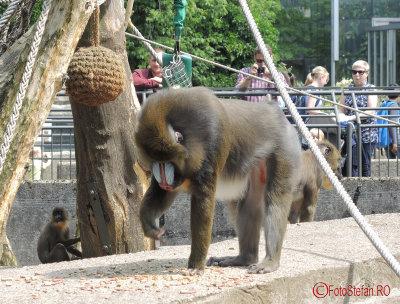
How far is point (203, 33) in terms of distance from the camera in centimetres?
2408

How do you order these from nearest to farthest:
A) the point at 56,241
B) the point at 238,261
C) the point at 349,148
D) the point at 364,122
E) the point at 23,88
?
1. the point at 23,88
2. the point at 238,261
3. the point at 56,241
4. the point at 349,148
5. the point at 364,122

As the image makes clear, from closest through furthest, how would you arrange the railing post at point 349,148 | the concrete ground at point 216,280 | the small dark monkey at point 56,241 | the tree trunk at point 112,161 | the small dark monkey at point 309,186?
the concrete ground at point 216,280
the tree trunk at point 112,161
the small dark monkey at point 56,241
the small dark monkey at point 309,186
the railing post at point 349,148

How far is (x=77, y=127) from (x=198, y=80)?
50.2 feet

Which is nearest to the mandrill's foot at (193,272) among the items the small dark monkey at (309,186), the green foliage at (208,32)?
the small dark monkey at (309,186)

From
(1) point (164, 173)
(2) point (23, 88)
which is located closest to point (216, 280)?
(1) point (164, 173)

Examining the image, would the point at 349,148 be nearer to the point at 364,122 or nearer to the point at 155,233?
the point at 364,122

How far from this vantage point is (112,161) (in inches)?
300

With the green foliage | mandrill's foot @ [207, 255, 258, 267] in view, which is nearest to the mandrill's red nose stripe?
mandrill's foot @ [207, 255, 258, 267]

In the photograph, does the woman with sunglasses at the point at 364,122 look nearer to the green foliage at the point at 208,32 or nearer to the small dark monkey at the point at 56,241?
the small dark monkey at the point at 56,241

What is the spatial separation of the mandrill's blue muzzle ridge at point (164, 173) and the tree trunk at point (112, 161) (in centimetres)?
265

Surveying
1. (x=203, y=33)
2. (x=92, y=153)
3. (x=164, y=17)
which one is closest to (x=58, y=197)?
(x=92, y=153)

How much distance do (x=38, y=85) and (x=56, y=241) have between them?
16.0 feet

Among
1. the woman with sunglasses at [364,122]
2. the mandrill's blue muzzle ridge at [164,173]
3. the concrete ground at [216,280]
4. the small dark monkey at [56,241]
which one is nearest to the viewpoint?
the concrete ground at [216,280]

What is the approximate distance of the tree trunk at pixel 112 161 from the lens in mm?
7520
